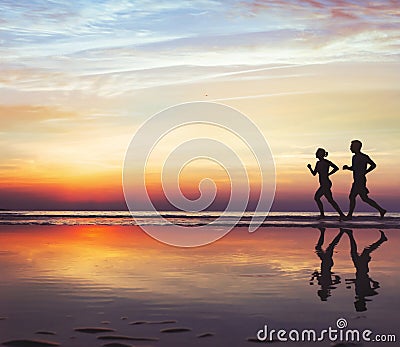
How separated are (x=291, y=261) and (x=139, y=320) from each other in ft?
16.1

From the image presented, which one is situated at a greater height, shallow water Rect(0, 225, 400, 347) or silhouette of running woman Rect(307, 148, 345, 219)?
silhouette of running woman Rect(307, 148, 345, 219)

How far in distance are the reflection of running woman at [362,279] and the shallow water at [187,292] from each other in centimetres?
2

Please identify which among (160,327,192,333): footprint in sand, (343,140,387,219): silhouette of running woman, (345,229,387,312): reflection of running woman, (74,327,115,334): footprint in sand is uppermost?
(343,140,387,219): silhouette of running woman

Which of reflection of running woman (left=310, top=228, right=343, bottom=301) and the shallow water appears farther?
reflection of running woman (left=310, top=228, right=343, bottom=301)

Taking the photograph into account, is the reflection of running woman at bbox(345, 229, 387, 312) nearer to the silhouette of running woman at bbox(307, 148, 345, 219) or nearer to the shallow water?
the shallow water

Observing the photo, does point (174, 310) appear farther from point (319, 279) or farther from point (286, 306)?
point (319, 279)

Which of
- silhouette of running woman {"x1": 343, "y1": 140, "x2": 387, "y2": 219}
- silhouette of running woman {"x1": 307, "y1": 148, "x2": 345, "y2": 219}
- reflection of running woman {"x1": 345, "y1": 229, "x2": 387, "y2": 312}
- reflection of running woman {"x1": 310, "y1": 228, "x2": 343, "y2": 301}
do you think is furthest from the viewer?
silhouette of running woman {"x1": 307, "y1": 148, "x2": 345, "y2": 219}

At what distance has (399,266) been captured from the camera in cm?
972

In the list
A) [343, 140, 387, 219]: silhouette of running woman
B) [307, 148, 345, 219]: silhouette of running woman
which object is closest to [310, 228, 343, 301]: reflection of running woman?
[343, 140, 387, 219]: silhouette of running woman

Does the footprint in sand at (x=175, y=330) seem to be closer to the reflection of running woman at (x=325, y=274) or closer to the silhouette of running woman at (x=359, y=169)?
the reflection of running woman at (x=325, y=274)

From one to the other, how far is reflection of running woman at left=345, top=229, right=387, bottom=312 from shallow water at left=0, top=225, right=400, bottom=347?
24 mm

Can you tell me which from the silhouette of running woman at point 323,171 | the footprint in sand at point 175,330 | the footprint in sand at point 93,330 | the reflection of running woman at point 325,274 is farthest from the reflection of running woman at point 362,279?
the silhouette of running woman at point 323,171

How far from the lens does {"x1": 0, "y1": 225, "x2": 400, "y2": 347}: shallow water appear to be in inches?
220

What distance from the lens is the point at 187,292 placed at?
7.30m
